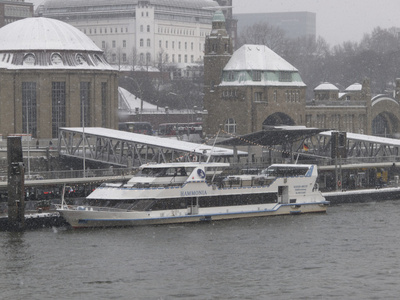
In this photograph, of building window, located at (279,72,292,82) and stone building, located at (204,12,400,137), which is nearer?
stone building, located at (204,12,400,137)

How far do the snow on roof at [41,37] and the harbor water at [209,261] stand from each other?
41.6 m

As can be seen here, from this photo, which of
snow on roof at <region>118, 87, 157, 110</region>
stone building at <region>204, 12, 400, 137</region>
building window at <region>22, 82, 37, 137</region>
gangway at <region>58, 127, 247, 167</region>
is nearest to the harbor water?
gangway at <region>58, 127, 247, 167</region>

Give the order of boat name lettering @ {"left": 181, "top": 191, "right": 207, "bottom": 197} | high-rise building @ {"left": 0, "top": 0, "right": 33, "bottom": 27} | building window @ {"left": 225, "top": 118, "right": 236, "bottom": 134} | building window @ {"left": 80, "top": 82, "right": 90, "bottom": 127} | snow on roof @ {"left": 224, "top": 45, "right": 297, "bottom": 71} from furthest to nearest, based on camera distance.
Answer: high-rise building @ {"left": 0, "top": 0, "right": 33, "bottom": 27}, building window @ {"left": 225, "top": 118, "right": 236, "bottom": 134}, snow on roof @ {"left": 224, "top": 45, "right": 297, "bottom": 71}, building window @ {"left": 80, "top": 82, "right": 90, "bottom": 127}, boat name lettering @ {"left": 181, "top": 191, "right": 207, "bottom": 197}

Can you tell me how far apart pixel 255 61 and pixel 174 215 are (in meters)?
51.9

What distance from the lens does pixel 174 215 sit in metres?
69.5

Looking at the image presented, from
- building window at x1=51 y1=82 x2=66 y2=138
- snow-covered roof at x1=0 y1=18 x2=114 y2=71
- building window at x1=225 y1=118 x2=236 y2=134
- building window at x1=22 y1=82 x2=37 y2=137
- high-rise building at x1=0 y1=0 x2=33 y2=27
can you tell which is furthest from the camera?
high-rise building at x1=0 y1=0 x2=33 y2=27

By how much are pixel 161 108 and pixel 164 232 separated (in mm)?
90431

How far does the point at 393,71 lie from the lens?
19412 cm

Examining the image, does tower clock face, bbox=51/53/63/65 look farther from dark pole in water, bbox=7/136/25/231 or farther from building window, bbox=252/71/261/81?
dark pole in water, bbox=7/136/25/231

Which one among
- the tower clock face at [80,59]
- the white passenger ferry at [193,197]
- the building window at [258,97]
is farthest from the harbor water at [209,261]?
the building window at [258,97]

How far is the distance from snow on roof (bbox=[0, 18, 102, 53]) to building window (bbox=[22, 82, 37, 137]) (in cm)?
354

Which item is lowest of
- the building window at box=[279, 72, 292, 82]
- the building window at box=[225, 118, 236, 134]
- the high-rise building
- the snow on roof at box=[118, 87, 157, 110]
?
the building window at box=[225, 118, 236, 134]

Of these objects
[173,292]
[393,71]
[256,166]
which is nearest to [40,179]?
[256,166]

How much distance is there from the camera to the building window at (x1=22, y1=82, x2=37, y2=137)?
344 feet
